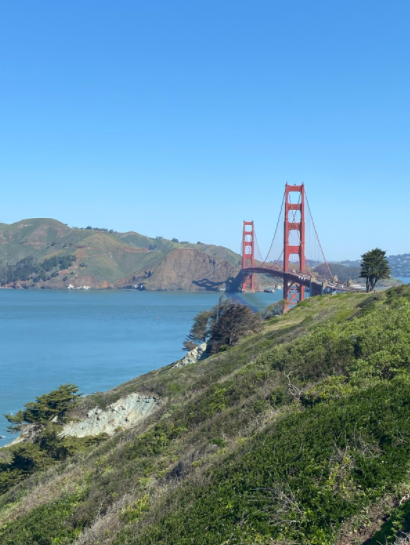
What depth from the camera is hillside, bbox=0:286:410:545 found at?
5.66 metres

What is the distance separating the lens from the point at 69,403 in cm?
2006

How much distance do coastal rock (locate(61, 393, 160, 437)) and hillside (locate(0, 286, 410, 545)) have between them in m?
9.34

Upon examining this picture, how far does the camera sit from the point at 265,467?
6555 mm

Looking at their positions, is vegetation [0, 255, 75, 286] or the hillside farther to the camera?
vegetation [0, 255, 75, 286]

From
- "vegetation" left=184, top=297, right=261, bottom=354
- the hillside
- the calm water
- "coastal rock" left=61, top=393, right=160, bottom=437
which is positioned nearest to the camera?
the hillside

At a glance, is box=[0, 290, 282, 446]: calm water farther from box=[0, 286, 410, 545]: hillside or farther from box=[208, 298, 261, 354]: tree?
box=[0, 286, 410, 545]: hillside

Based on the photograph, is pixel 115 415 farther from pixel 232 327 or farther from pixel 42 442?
pixel 232 327

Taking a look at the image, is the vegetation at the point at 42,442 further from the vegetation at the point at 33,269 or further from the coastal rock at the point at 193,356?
the vegetation at the point at 33,269

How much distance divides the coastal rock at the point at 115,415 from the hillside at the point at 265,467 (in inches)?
368

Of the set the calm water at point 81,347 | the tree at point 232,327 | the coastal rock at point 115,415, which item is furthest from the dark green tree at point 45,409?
the tree at point 232,327

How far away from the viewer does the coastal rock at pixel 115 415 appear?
73.4ft

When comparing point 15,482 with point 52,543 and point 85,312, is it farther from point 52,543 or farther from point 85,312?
point 85,312

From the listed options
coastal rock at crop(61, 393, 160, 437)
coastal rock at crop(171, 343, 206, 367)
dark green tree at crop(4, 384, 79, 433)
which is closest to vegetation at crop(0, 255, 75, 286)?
coastal rock at crop(171, 343, 206, 367)

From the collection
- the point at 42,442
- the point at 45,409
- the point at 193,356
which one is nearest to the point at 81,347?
the point at 193,356
